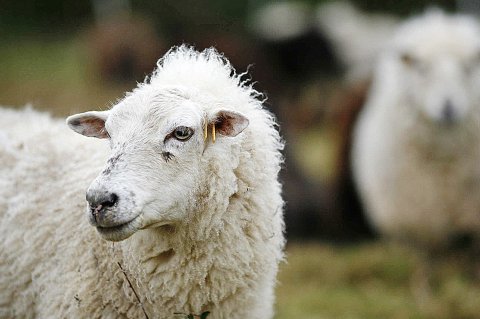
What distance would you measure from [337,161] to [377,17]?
10622mm

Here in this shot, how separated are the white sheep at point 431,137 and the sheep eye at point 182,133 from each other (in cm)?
332

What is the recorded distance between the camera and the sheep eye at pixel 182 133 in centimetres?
310

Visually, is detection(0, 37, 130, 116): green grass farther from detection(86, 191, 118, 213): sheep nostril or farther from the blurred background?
detection(86, 191, 118, 213): sheep nostril

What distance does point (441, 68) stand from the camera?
6078mm

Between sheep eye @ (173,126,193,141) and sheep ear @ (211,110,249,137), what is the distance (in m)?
0.18

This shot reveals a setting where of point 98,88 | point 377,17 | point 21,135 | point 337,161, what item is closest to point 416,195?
point 337,161

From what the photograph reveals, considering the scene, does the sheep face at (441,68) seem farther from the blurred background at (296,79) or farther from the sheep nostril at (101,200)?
the sheep nostril at (101,200)

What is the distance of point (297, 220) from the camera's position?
8.41 metres

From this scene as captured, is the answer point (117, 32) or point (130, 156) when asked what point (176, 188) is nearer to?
point (130, 156)

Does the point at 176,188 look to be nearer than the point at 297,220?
Yes

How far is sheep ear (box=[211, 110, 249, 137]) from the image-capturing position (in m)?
3.23

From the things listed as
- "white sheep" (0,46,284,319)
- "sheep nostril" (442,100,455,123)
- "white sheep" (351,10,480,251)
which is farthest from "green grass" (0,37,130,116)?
"white sheep" (0,46,284,319)

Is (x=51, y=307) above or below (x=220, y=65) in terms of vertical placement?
below

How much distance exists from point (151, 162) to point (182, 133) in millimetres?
205
